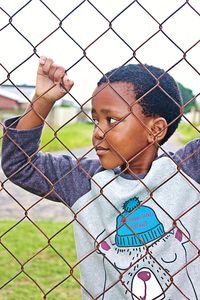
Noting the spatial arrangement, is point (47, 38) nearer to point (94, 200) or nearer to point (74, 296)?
point (94, 200)

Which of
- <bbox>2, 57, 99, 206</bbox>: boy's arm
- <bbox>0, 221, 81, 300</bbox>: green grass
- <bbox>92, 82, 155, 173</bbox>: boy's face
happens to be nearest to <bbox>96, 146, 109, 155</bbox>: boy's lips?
<bbox>92, 82, 155, 173</bbox>: boy's face

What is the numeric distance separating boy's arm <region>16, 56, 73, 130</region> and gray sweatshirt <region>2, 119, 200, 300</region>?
0.03 meters

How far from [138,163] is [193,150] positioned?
0.19 meters

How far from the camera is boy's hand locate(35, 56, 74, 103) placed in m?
2.05

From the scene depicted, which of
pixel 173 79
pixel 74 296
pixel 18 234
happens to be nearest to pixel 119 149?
pixel 173 79

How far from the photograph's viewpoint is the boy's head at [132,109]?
2.10m

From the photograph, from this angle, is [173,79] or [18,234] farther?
[18,234]

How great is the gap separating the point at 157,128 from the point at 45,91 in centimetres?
37

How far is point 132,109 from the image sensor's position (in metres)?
2.13

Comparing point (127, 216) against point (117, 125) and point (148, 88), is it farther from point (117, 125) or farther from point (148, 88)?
point (148, 88)

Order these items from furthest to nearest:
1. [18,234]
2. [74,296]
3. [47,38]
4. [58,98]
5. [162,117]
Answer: [18,234] < [74,296] < [162,117] < [58,98] < [47,38]

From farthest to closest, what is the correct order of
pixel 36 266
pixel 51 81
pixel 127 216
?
pixel 36 266
pixel 127 216
pixel 51 81

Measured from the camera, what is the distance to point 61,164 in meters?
2.29

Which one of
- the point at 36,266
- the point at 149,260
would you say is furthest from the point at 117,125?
the point at 36,266
